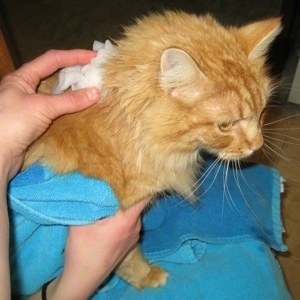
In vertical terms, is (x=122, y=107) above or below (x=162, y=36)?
below

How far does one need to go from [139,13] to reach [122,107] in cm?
180

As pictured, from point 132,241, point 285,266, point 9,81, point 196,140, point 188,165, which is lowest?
point 285,266

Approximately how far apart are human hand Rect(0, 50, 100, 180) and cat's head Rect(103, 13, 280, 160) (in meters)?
0.12

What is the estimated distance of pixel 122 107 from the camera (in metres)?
0.81

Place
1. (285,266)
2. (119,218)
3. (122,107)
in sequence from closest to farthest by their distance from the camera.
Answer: (122,107)
(119,218)
(285,266)

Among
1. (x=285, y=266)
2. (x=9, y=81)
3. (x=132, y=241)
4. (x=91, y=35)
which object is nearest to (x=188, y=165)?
(x=132, y=241)

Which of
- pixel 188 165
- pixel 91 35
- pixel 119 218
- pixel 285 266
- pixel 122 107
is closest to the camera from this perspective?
pixel 122 107

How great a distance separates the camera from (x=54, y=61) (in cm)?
94

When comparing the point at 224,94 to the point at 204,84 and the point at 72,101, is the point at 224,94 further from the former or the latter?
the point at 72,101

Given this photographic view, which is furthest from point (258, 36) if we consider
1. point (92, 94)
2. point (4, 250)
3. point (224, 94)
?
point (4, 250)

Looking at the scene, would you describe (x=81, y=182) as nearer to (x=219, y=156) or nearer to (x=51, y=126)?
(x=51, y=126)

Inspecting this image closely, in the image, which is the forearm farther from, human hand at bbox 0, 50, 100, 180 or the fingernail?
the fingernail

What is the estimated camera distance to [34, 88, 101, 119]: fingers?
80 cm

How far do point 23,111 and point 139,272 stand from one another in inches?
21.3
